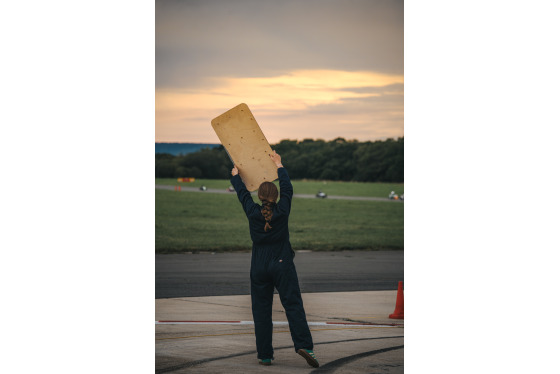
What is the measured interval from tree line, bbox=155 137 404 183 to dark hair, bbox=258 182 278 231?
1856 cm

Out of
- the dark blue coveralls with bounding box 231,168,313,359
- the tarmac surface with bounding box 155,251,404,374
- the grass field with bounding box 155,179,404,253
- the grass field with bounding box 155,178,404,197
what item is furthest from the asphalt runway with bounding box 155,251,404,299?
the grass field with bounding box 155,178,404,197

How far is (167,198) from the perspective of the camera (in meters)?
30.3

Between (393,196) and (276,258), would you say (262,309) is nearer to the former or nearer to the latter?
(276,258)

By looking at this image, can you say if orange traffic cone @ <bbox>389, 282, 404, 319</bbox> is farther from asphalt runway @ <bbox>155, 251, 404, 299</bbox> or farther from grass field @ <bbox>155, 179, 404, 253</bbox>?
grass field @ <bbox>155, 179, 404, 253</bbox>

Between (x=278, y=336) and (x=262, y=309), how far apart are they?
1501mm

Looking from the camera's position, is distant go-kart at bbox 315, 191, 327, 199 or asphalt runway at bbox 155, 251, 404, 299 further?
distant go-kart at bbox 315, 191, 327, 199

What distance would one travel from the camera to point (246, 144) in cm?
667

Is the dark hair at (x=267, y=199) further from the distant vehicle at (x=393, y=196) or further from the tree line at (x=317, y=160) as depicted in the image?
the distant vehicle at (x=393, y=196)

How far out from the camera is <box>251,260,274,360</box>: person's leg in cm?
656

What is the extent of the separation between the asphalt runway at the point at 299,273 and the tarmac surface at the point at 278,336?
1.20m

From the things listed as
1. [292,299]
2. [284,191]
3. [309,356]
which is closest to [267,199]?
[284,191]

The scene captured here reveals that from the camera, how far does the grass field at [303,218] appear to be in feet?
85.4

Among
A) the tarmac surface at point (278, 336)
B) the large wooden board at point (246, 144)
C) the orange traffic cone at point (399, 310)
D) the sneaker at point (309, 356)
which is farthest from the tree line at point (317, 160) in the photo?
the sneaker at point (309, 356)
